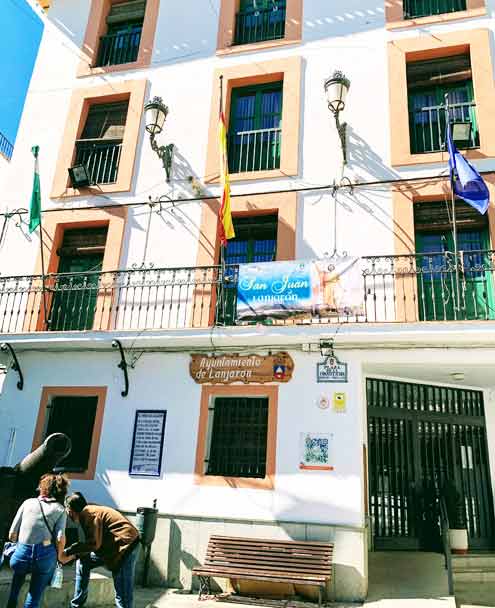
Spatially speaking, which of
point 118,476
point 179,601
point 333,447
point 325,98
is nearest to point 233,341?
point 333,447

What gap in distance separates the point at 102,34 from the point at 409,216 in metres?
8.89

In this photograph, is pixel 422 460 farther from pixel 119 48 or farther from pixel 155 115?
pixel 119 48

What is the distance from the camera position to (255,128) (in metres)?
11.9

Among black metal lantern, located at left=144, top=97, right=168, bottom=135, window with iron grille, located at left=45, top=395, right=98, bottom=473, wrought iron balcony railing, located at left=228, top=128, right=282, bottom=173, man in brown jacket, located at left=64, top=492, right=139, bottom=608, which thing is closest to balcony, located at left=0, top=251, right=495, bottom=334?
window with iron grille, located at left=45, top=395, right=98, bottom=473

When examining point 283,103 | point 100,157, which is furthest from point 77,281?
point 283,103

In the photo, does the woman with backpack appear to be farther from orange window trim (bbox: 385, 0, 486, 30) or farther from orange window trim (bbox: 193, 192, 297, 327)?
orange window trim (bbox: 385, 0, 486, 30)

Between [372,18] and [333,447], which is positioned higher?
[372,18]

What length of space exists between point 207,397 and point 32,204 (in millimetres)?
4881

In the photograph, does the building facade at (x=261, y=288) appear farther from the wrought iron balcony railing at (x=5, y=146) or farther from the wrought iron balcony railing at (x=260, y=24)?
the wrought iron balcony railing at (x=5, y=146)

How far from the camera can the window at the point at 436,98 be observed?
10.8 metres

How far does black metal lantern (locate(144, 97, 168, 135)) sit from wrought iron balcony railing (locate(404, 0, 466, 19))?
17.6ft

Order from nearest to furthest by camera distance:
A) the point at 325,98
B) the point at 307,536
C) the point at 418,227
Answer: the point at 307,536, the point at 418,227, the point at 325,98

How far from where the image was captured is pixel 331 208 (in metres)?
10.5

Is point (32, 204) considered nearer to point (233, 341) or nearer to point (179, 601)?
point (233, 341)
